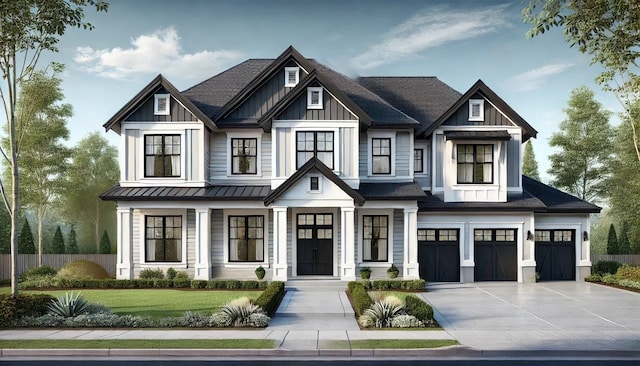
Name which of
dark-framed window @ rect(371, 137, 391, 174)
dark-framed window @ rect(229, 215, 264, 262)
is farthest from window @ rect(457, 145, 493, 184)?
dark-framed window @ rect(229, 215, 264, 262)

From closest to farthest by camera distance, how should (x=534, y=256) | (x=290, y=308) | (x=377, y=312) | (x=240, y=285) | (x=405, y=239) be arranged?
(x=377, y=312)
(x=290, y=308)
(x=240, y=285)
(x=405, y=239)
(x=534, y=256)

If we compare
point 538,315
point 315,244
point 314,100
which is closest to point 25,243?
point 315,244

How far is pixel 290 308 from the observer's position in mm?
16859

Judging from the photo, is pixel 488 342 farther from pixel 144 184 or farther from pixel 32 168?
pixel 32 168

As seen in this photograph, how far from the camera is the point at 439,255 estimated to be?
2478cm

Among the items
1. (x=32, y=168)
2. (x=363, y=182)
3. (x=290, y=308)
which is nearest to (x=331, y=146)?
(x=363, y=182)

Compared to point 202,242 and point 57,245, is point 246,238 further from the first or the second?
point 57,245

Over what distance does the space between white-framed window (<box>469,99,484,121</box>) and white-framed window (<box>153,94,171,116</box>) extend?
15225 mm

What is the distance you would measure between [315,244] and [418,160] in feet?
23.9

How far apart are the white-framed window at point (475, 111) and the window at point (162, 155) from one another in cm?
1488

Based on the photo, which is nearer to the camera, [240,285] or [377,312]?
[377,312]

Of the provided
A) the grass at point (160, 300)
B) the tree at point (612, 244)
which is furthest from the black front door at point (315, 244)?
the tree at point (612, 244)

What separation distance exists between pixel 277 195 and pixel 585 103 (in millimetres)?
27643

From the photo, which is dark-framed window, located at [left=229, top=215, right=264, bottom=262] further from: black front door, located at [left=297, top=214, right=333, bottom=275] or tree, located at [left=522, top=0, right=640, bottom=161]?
tree, located at [left=522, top=0, right=640, bottom=161]
